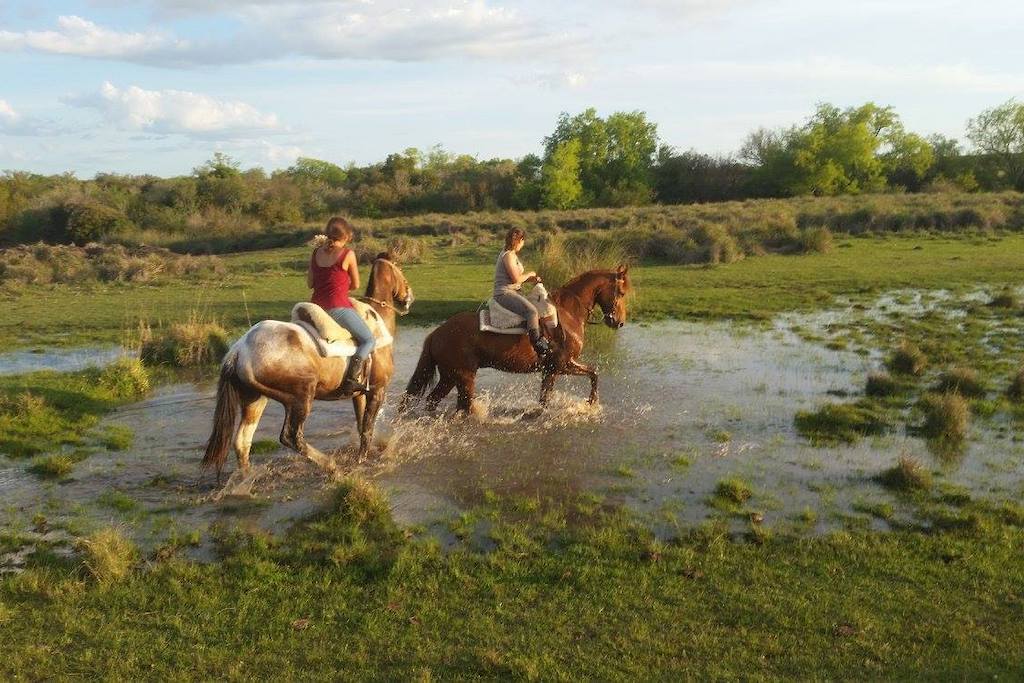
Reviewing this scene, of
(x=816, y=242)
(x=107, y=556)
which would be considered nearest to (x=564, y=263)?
(x=816, y=242)

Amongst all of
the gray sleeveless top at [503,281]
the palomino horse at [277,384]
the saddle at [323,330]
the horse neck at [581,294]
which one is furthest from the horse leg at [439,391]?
the saddle at [323,330]

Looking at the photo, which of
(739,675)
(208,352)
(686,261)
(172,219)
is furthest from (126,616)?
(172,219)

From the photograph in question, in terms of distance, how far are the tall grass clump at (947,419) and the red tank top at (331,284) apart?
729cm

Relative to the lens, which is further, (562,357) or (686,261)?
(686,261)

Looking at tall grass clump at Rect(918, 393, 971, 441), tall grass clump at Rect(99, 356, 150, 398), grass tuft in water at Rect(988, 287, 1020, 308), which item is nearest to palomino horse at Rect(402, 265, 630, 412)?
tall grass clump at Rect(918, 393, 971, 441)

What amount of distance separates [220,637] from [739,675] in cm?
348

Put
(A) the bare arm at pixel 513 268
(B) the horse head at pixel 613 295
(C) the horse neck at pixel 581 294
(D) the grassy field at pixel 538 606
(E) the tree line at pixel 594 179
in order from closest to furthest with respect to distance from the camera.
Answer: (D) the grassy field at pixel 538 606 → (A) the bare arm at pixel 513 268 → (C) the horse neck at pixel 581 294 → (B) the horse head at pixel 613 295 → (E) the tree line at pixel 594 179

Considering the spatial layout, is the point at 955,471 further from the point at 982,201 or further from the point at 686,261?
the point at 982,201

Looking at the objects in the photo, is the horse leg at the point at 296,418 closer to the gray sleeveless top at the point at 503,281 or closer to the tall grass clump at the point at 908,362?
the gray sleeveless top at the point at 503,281

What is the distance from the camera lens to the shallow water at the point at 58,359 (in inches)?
561

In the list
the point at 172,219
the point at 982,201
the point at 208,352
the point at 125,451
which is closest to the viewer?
the point at 125,451

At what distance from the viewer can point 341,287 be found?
29.3ft

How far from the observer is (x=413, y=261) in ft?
105

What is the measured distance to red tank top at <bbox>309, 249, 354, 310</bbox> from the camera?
8.88 meters
